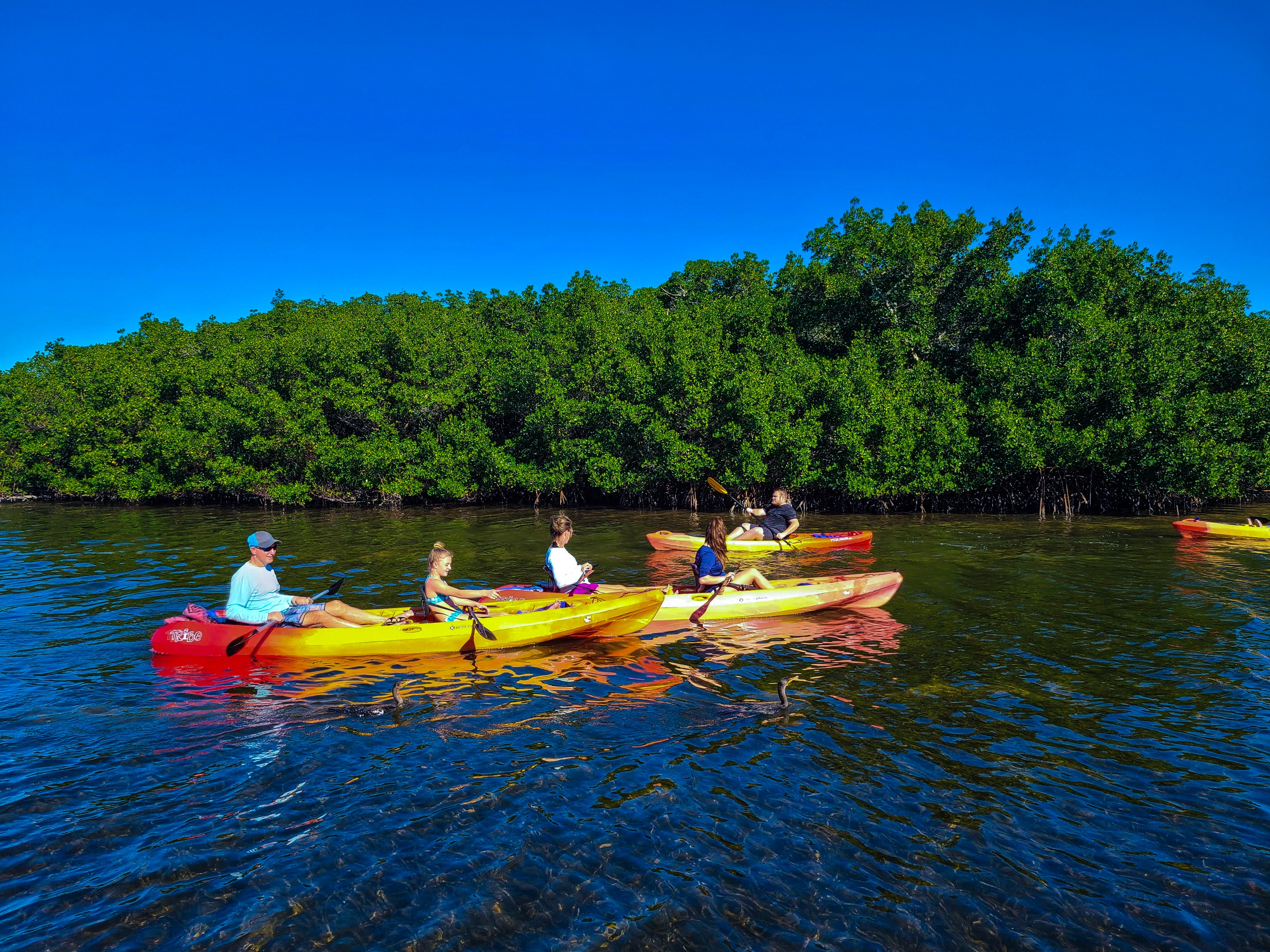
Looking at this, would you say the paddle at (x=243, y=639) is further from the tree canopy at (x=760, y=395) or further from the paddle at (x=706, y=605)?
the tree canopy at (x=760, y=395)

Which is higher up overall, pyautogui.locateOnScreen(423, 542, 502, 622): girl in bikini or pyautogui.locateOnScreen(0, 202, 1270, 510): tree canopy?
pyautogui.locateOnScreen(0, 202, 1270, 510): tree canopy

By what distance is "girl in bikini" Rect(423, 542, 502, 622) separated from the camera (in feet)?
29.5

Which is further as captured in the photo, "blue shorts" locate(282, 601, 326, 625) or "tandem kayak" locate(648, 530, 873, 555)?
"tandem kayak" locate(648, 530, 873, 555)

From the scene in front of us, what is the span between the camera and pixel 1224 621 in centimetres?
991

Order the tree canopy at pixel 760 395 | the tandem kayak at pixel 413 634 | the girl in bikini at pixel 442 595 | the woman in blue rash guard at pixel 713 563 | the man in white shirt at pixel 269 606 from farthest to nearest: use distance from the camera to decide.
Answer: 1. the tree canopy at pixel 760 395
2. the woman in blue rash guard at pixel 713 563
3. the girl in bikini at pixel 442 595
4. the man in white shirt at pixel 269 606
5. the tandem kayak at pixel 413 634

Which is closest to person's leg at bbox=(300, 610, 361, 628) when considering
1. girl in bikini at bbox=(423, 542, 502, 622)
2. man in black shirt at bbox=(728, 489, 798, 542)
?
girl in bikini at bbox=(423, 542, 502, 622)

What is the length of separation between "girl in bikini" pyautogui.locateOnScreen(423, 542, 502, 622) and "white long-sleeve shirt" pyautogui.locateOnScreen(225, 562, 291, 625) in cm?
168

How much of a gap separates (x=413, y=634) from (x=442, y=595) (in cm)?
70

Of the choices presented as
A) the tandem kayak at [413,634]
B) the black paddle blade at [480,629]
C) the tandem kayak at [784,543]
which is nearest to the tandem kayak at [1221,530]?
the tandem kayak at [784,543]

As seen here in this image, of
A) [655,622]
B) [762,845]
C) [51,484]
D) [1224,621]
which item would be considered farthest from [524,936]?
[51,484]

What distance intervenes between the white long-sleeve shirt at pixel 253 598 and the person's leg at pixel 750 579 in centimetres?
604

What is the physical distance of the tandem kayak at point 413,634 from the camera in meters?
8.48

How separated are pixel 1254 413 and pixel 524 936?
29246 mm

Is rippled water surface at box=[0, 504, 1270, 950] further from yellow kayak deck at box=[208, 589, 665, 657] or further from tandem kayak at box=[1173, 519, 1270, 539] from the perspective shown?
tandem kayak at box=[1173, 519, 1270, 539]
